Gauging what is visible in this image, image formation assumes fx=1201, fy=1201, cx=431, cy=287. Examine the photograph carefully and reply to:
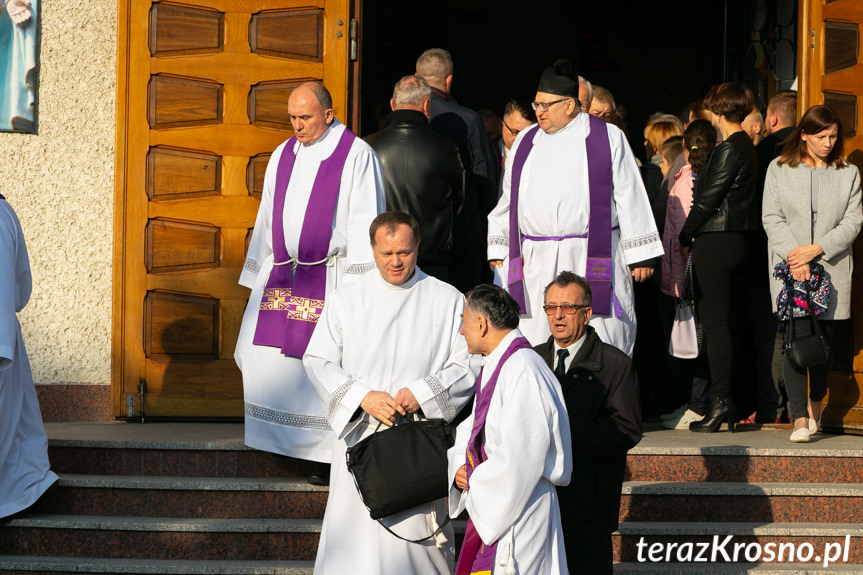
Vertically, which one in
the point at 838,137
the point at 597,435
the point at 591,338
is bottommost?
the point at 597,435

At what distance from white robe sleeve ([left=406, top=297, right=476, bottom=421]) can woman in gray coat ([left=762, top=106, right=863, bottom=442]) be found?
2335 mm

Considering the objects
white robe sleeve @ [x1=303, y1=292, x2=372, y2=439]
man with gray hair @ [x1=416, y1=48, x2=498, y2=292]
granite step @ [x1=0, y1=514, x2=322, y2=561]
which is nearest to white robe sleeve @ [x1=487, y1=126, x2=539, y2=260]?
man with gray hair @ [x1=416, y1=48, x2=498, y2=292]

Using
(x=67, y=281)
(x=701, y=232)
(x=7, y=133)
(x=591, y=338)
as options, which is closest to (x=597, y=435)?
(x=591, y=338)

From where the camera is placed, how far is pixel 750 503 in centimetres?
580

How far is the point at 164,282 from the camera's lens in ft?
23.3

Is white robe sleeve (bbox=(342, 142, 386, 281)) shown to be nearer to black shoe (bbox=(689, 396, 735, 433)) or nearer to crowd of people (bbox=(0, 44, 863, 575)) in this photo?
crowd of people (bbox=(0, 44, 863, 575))

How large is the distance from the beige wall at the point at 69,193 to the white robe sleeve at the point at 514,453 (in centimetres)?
396

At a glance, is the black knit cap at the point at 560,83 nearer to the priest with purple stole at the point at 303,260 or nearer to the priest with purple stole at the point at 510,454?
the priest with purple stole at the point at 303,260

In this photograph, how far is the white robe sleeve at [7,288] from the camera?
5.37 meters

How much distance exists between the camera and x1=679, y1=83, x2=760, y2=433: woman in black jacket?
6.66m

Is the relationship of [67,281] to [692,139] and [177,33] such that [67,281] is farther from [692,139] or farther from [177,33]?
[692,139]

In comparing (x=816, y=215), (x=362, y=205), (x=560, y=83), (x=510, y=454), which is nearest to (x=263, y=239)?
(x=362, y=205)

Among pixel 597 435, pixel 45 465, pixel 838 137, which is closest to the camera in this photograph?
pixel 597 435

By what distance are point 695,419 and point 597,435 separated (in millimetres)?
2781
